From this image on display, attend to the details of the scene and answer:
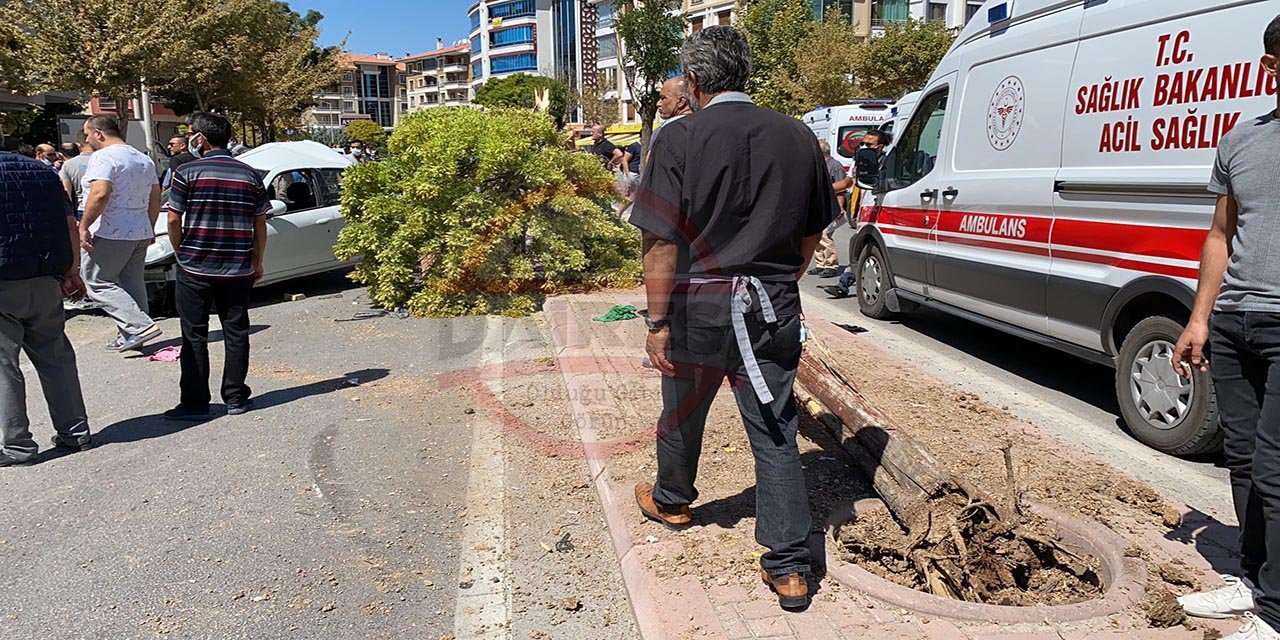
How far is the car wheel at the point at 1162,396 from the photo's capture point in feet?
14.6

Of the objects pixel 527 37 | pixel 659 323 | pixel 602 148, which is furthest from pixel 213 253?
pixel 527 37

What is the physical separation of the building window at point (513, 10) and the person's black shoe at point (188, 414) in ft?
348

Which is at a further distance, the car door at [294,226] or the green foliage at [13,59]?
the green foliage at [13,59]

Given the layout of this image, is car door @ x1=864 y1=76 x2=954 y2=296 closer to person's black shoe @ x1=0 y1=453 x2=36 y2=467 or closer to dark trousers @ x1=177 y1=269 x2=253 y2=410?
dark trousers @ x1=177 y1=269 x2=253 y2=410

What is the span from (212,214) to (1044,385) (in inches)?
228

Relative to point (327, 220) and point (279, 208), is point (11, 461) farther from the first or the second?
point (327, 220)

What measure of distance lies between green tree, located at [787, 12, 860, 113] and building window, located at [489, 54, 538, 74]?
249ft

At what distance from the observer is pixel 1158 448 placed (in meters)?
4.76

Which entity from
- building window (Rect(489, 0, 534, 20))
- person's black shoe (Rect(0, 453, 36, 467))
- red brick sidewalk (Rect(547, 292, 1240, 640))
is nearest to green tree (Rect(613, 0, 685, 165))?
person's black shoe (Rect(0, 453, 36, 467))

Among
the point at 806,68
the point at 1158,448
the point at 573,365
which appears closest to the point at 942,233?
the point at 1158,448

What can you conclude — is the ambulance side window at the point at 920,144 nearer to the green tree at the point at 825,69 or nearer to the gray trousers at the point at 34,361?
the gray trousers at the point at 34,361

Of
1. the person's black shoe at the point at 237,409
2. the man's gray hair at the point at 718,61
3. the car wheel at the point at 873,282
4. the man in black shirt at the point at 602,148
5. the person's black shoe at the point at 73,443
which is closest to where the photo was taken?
the man's gray hair at the point at 718,61

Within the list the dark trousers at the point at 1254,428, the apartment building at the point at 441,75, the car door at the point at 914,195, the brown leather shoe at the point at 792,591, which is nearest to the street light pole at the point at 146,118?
the car door at the point at 914,195

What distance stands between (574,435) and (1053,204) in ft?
10.8
